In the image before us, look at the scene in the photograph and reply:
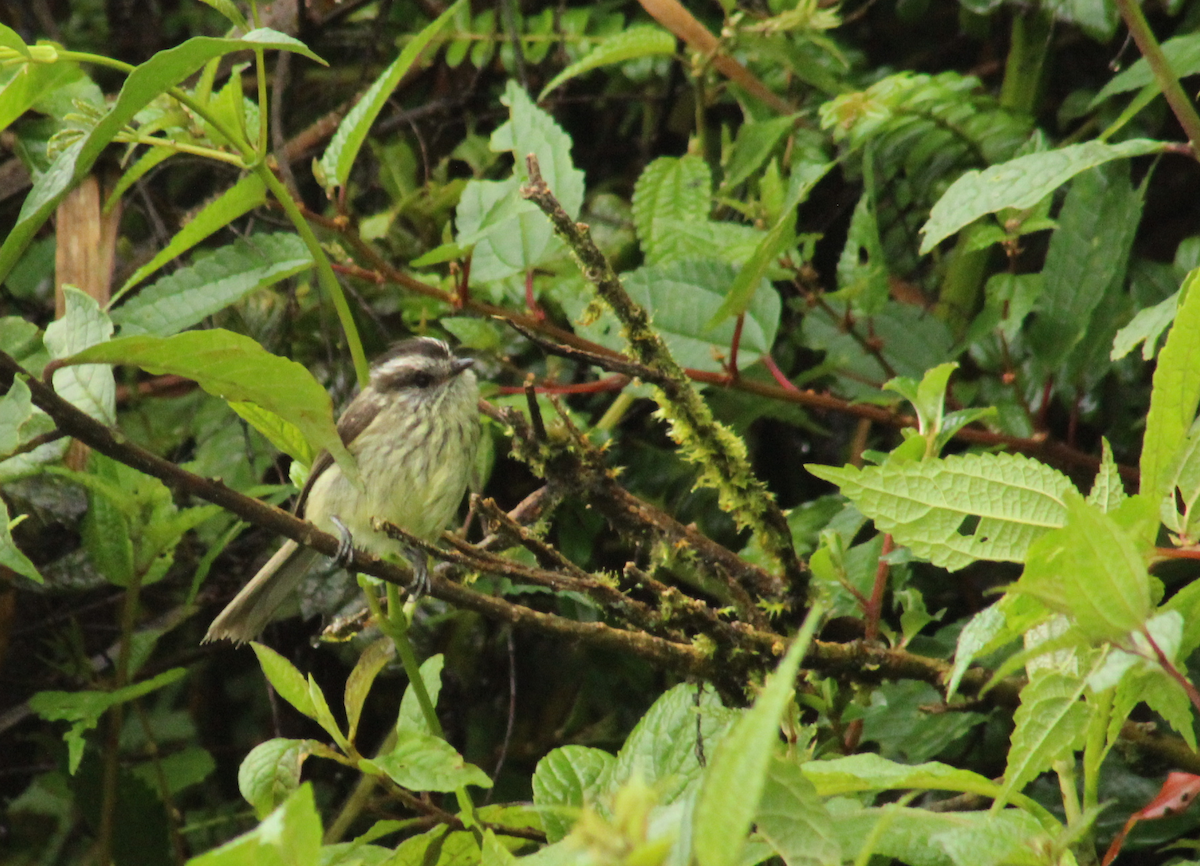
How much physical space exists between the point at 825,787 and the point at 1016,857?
0.79 feet

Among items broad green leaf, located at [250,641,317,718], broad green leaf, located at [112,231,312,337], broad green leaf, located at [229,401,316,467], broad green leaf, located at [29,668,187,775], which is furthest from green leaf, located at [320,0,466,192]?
broad green leaf, located at [29,668,187,775]

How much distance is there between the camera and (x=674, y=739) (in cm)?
207

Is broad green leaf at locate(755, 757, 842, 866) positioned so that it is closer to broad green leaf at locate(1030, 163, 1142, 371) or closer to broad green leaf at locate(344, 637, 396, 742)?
broad green leaf at locate(344, 637, 396, 742)

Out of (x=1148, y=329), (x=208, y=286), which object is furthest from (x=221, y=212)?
(x=1148, y=329)

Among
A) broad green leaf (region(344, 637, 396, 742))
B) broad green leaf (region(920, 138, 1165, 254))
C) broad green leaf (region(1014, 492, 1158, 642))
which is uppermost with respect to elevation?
broad green leaf (region(920, 138, 1165, 254))

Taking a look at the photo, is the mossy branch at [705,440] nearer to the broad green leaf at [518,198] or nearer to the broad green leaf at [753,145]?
the broad green leaf at [518,198]

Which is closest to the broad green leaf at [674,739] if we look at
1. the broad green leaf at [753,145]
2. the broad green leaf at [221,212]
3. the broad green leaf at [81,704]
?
the broad green leaf at [221,212]

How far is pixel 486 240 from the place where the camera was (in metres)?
2.89

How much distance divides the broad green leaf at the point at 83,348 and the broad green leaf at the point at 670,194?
1599mm

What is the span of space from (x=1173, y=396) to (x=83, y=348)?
136cm

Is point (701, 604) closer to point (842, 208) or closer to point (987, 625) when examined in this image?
point (987, 625)

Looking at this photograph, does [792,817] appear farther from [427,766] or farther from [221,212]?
[221,212]

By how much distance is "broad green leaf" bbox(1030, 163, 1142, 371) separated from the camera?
2.64m

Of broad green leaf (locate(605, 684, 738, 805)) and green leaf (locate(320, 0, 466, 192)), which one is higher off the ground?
green leaf (locate(320, 0, 466, 192))
